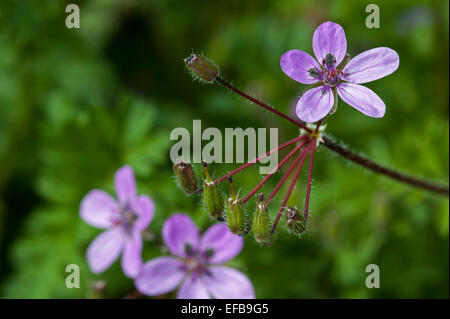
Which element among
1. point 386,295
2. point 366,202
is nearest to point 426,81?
point 366,202

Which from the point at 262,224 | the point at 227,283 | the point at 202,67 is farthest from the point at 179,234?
the point at 202,67

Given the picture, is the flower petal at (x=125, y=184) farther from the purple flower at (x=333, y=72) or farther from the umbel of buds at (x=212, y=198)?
the purple flower at (x=333, y=72)

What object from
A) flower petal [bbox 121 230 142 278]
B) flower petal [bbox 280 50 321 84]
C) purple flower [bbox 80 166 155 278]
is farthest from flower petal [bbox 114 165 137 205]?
flower petal [bbox 280 50 321 84]

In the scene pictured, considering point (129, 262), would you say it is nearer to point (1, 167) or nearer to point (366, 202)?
point (366, 202)

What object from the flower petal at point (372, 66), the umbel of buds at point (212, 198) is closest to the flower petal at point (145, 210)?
the umbel of buds at point (212, 198)

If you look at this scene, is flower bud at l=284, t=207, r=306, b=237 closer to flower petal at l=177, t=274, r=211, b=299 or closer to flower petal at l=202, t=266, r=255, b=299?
flower petal at l=202, t=266, r=255, b=299

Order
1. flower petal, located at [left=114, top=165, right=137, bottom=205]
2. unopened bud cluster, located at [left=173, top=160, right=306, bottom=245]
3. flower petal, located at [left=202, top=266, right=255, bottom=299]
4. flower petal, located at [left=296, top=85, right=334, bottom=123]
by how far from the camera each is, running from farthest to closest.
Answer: flower petal, located at [left=114, top=165, right=137, bottom=205] → flower petal, located at [left=202, top=266, right=255, bottom=299] → unopened bud cluster, located at [left=173, top=160, right=306, bottom=245] → flower petal, located at [left=296, top=85, right=334, bottom=123]
